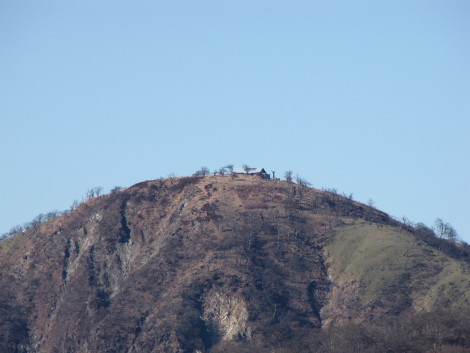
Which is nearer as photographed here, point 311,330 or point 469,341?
point 469,341

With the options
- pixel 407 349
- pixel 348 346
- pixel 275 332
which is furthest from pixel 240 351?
pixel 407 349

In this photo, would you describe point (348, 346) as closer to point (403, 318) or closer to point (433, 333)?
point (433, 333)

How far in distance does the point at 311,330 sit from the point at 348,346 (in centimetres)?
2787

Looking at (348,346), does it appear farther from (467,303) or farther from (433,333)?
(467,303)

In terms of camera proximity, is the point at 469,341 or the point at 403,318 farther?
the point at 403,318

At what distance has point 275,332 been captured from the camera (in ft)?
642

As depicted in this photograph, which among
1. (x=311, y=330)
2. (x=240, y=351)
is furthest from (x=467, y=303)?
(x=240, y=351)

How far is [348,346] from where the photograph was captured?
170 m

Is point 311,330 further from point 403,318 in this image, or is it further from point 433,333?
point 433,333

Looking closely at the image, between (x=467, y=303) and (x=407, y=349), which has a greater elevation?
(x=467, y=303)

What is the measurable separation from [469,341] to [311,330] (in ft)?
138

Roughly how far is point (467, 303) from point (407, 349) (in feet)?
132

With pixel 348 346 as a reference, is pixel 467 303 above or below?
above

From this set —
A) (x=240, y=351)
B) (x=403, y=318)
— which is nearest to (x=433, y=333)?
(x=403, y=318)
